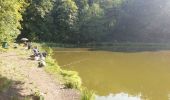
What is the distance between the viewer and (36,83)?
58.3 feet

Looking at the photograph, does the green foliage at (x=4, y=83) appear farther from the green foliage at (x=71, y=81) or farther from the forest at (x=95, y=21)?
the forest at (x=95, y=21)

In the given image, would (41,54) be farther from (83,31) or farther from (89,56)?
(83,31)

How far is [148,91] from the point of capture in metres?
21.4

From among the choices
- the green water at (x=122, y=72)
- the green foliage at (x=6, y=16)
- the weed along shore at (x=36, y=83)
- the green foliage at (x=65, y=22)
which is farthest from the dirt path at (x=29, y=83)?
the green foliage at (x=65, y=22)

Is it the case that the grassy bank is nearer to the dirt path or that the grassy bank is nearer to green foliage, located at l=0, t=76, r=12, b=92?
the dirt path

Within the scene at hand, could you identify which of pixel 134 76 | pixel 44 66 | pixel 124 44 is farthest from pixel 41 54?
pixel 124 44

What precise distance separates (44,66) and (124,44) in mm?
23958

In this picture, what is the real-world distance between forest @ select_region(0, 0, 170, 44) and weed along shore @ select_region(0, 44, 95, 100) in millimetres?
21459

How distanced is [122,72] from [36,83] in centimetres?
1073

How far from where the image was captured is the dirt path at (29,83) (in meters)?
15.6


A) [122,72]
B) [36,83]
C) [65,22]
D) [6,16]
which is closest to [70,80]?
[36,83]

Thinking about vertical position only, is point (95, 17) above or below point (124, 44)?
above

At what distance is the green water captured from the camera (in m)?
21.3

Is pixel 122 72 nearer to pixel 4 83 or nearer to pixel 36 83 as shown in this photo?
pixel 36 83
